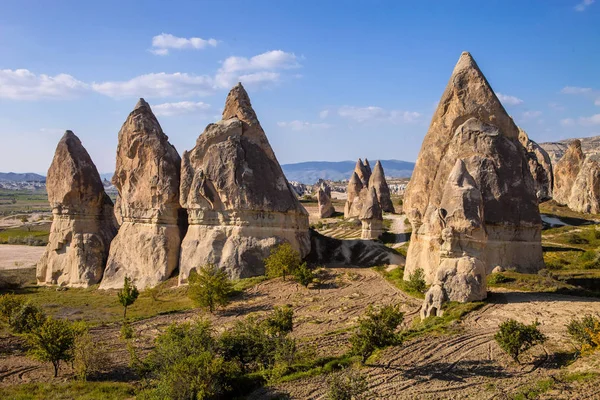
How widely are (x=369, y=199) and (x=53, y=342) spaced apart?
32.0 m

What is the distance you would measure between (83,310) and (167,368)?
43.9 ft

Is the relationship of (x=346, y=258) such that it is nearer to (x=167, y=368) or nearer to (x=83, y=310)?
(x=83, y=310)

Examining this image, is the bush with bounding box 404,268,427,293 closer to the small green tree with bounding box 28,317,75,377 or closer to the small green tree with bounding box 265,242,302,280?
the small green tree with bounding box 265,242,302,280

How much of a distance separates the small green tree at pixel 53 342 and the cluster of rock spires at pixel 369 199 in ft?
101

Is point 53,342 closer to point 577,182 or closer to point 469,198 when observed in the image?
point 469,198

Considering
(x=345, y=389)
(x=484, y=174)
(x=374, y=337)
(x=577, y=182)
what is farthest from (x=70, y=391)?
(x=577, y=182)

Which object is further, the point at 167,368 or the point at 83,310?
the point at 83,310

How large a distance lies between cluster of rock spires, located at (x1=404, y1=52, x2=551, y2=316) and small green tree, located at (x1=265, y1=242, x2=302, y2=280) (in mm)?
5539

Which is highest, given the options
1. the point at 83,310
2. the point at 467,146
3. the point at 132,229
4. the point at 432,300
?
the point at 467,146

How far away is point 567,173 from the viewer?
59.2 metres

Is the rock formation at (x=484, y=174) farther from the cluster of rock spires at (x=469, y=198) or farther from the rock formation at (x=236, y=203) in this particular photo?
the rock formation at (x=236, y=203)

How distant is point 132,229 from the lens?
29938mm

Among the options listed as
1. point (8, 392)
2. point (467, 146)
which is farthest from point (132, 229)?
point (467, 146)

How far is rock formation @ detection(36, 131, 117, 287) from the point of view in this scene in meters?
31.0
